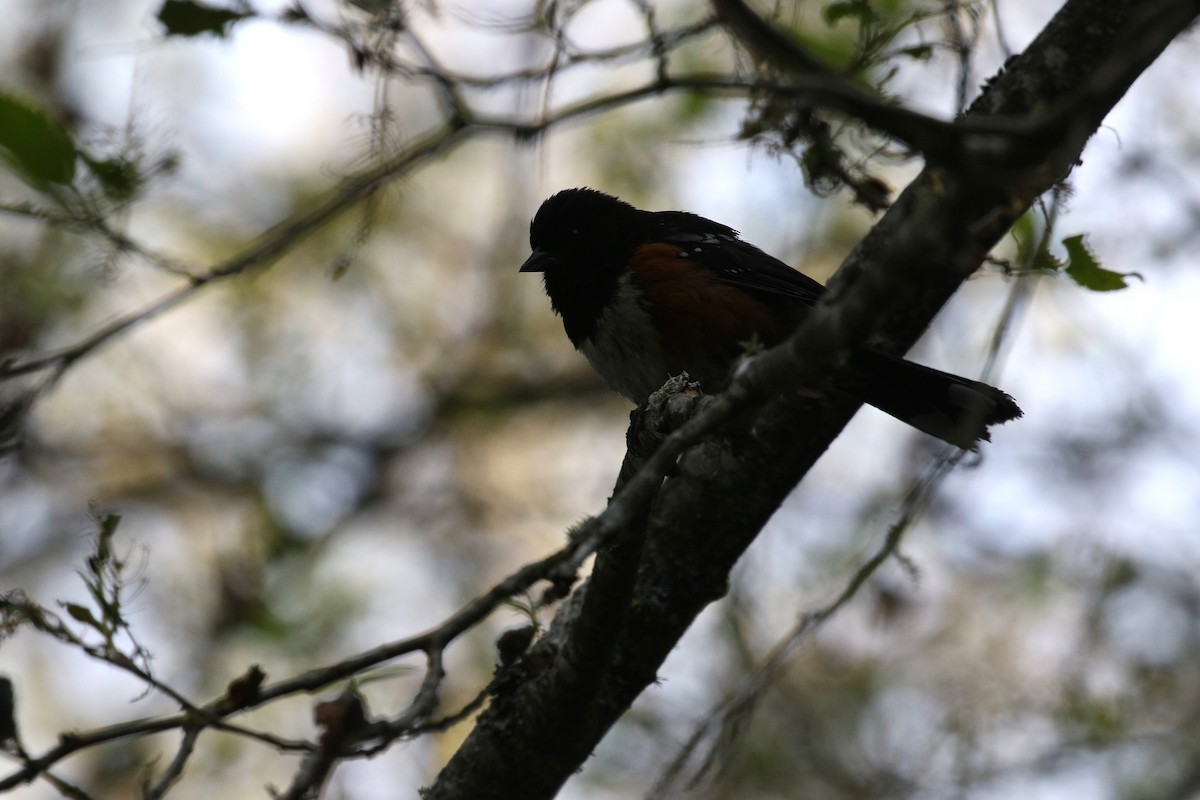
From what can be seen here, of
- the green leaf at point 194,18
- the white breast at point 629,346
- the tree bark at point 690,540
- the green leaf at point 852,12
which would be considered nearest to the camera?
the tree bark at point 690,540

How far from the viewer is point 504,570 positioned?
22.1 feet

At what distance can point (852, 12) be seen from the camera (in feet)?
9.02

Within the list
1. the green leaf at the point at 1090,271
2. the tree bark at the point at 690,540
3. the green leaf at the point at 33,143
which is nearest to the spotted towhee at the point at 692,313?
the tree bark at the point at 690,540

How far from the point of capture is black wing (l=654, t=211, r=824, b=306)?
3.42m

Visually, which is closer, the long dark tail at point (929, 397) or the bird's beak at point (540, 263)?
the long dark tail at point (929, 397)

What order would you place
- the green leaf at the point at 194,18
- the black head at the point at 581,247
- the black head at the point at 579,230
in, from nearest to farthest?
the green leaf at the point at 194,18
the black head at the point at 581,247
the black head at the point at 579,230

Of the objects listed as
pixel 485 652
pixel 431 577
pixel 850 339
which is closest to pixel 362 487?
pixel 431 577

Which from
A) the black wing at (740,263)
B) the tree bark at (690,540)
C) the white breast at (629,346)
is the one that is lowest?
the tree bark at (690,540)

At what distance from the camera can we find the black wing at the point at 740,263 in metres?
3.42

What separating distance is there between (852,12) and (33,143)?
1.88 metres

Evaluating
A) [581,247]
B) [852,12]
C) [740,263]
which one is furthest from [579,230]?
[852,12]

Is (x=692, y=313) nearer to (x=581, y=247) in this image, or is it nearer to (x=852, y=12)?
(x=581, y=247)

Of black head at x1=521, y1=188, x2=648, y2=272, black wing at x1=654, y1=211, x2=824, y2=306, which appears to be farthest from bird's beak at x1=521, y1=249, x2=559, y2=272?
black wing at x1=654, y1=211, x2=824, y2=306

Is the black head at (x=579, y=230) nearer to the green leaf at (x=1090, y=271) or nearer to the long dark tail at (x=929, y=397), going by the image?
the long dark tail at (x=929, y=397)
